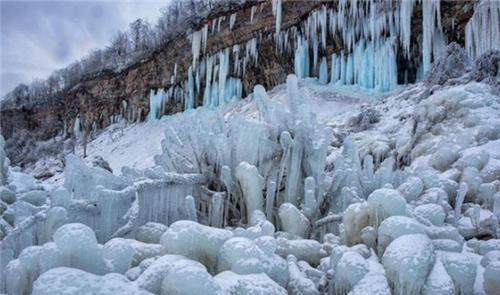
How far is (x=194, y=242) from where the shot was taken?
4.03 meters

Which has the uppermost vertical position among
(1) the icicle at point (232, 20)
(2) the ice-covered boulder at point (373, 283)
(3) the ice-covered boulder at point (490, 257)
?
(1) the icicle at point (232, 20)

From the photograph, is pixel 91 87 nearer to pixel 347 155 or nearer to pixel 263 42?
pixel 263 42

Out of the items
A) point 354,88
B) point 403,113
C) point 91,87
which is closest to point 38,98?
point 91,87

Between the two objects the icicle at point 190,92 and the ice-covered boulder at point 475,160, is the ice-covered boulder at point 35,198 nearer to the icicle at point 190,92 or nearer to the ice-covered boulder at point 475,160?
the ice-covered boulder at point 475,160

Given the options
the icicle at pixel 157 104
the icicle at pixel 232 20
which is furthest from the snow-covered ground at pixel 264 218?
the icicle at pixel 157 104

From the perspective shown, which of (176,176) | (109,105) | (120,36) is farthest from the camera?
(120,36)

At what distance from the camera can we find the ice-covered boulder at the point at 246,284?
3.59 m

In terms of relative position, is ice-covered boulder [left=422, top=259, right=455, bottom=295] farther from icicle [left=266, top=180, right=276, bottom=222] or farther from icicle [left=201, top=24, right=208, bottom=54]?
icicle [left=201, top=24, right=208, bottom=54]

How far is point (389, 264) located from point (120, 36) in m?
37.2

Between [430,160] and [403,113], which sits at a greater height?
[403,113]

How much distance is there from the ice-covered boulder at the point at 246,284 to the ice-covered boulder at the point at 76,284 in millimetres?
564

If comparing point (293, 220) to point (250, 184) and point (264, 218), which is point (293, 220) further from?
point (250, 184)

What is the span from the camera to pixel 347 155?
7.88m

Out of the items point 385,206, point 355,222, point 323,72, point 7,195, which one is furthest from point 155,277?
point 323,72
